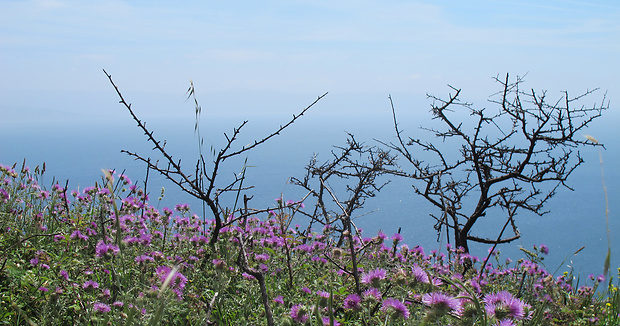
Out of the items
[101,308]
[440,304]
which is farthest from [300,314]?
[101,308]

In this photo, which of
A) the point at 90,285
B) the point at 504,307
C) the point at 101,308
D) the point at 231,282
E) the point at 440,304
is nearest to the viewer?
the point at 440,304

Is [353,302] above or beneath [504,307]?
beneath

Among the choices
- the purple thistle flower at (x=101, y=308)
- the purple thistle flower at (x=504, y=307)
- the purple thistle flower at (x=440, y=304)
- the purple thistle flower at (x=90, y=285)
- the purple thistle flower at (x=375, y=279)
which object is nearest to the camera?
the purple thistle flower at (x=440, y=304)

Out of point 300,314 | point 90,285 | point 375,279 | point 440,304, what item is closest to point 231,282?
point 90,285

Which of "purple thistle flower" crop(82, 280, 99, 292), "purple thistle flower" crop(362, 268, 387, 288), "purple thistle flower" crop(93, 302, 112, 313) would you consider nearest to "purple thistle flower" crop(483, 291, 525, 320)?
"purple thistle flower" crop(362, 268, 387, 288)

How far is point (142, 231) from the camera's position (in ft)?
9.73

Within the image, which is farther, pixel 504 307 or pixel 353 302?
pixel 353 302

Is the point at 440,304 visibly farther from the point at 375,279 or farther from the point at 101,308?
the point at 101,308

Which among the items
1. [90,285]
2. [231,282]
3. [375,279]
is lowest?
[90,285]

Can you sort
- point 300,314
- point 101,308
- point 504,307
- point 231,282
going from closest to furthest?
point 504,307 → point 300,314 → point 101,308 → point 231,282

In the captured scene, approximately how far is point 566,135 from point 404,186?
233 ft

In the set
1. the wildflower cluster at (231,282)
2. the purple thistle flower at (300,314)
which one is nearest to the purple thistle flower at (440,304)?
the wildflower cluster at (231,282)

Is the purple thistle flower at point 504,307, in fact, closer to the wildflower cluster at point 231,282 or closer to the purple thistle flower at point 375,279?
the wildflower cluster at point 231,282

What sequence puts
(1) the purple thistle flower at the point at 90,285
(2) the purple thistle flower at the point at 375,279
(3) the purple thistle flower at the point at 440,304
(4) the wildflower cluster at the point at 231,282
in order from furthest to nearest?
1. (1) the purple thistle flower at the point at 90,285
2. (2) the purple thistle flower at the point at 375,279
3. (4) the wildflower cluster at the point at 231,282
4. (3) the purple thistle flower at the point at 440,304
